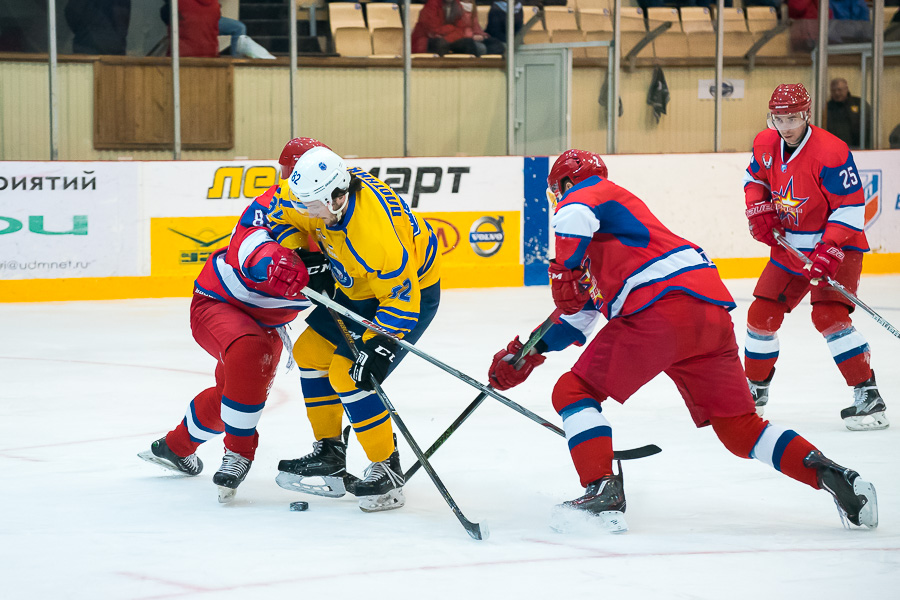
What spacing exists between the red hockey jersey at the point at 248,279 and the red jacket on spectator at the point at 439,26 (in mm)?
6085

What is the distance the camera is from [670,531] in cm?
293

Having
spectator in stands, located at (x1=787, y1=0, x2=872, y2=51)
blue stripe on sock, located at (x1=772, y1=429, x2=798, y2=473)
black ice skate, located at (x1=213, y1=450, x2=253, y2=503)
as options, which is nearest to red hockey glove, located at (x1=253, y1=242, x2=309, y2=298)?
black ice skate, located at (x1=213, y1=450, x2=253, y2=503)

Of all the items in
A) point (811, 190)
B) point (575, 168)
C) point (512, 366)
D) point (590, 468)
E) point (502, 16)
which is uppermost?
point (502, 16)

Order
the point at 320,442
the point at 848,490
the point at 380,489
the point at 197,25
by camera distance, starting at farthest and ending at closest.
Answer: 1. the point at 197,25
2. the point at 320,442
3. the point at 380,489
4. the point at 848,490

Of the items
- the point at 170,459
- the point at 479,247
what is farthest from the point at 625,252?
the point at 479,247

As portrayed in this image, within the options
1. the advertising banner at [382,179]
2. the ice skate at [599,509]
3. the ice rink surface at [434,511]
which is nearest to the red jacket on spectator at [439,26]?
the advertising banner at [382,179]

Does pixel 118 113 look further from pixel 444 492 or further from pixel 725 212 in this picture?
pixel 444 492

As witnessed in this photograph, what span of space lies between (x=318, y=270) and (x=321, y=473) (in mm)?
564

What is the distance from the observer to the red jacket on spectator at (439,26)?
9.23m

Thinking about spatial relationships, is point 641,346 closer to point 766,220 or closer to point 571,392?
point 571,392

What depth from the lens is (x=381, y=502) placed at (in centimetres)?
317

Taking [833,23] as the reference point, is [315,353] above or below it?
below

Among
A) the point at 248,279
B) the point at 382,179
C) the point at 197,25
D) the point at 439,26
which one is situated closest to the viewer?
the point at 248,279

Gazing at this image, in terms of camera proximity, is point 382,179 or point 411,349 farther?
point 382,179
